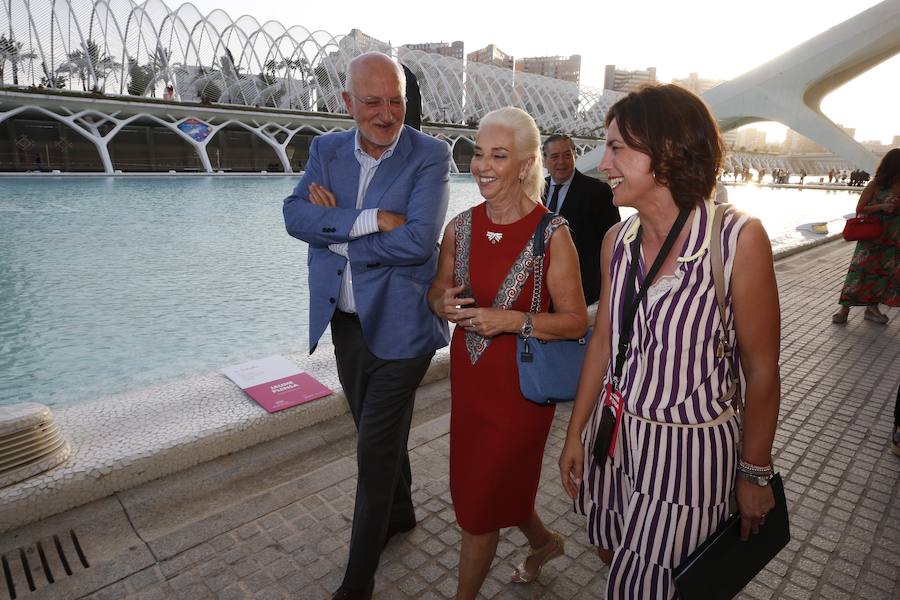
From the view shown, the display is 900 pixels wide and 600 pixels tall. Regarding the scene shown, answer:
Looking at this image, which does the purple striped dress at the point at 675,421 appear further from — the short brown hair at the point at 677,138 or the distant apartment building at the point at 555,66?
the distant apartment building at the point at 555,66

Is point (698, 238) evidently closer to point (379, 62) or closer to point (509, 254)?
point (509, 254)

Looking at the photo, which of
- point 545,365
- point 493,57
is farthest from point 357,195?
point 493,57

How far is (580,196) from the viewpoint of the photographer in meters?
4.27

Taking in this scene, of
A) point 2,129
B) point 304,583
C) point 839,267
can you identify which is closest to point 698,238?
point 304,583

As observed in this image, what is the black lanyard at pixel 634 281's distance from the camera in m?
1.43

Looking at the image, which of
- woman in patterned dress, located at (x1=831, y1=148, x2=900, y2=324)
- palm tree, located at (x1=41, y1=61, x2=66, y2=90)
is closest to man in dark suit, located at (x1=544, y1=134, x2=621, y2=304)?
woman in patterned dress, located at (x1=831, y1=148, x2=900, y2=324)

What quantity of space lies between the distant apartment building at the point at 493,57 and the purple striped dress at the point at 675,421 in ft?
502

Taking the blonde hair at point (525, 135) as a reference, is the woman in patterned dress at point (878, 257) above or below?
below

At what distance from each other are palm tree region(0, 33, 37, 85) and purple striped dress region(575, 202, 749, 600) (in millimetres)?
50773

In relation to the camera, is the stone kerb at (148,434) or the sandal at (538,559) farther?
the stone kerb at (148,434)

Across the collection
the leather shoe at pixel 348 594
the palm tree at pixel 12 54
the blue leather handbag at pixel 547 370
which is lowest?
the leather shoe at pixel 348 594

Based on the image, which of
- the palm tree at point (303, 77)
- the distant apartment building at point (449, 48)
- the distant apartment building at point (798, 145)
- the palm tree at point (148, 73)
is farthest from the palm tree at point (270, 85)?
the distant apartment building at point (798, 145)

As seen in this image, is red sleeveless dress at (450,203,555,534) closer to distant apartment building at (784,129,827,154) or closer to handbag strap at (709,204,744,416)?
handbag strap at (709,204,744,416)

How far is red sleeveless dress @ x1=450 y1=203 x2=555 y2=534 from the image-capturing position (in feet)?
6.26
